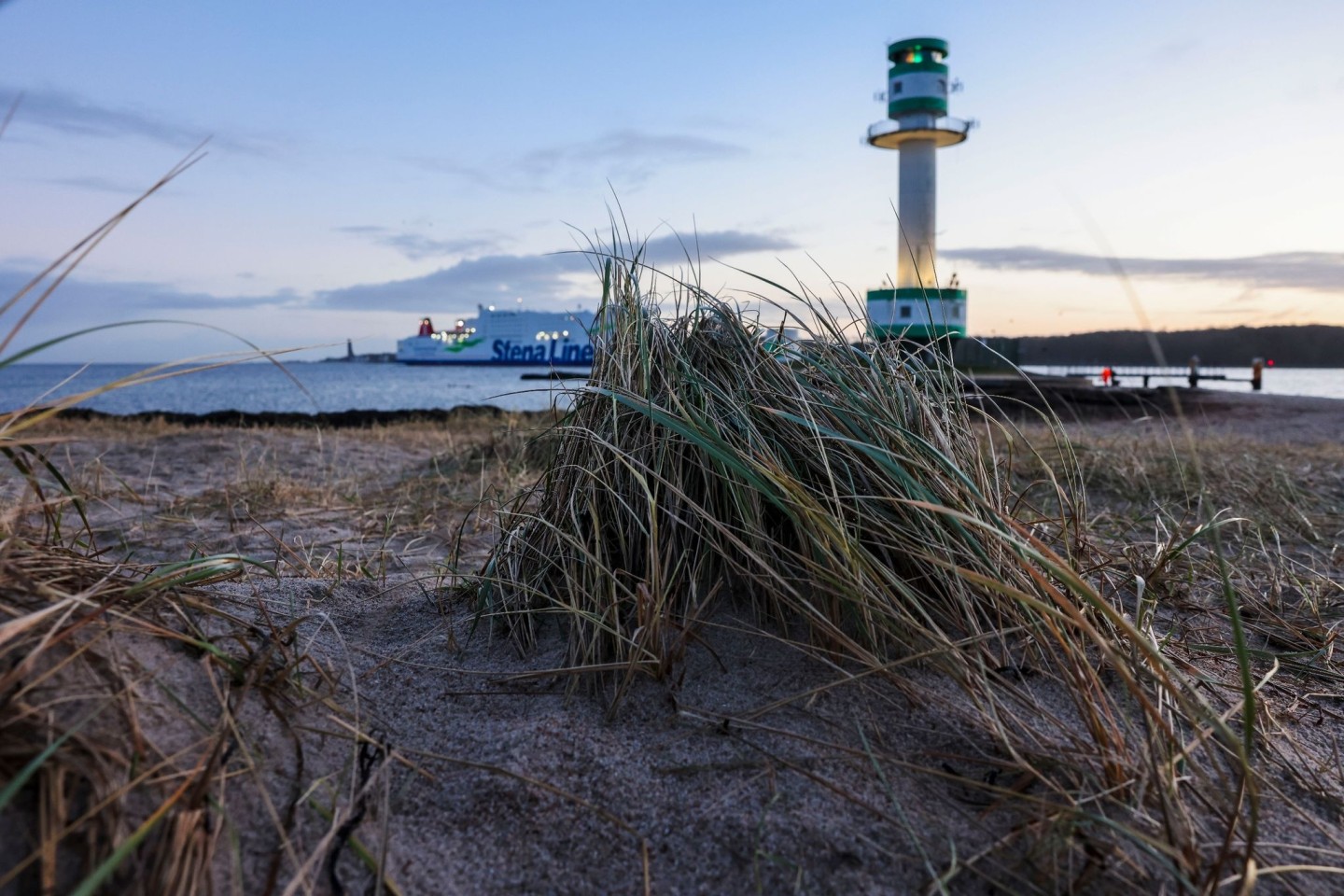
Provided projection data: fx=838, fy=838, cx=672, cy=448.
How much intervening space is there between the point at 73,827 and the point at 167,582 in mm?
527

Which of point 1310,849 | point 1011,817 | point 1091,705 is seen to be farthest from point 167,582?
point 1310,849

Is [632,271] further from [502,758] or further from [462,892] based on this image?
[462,892]

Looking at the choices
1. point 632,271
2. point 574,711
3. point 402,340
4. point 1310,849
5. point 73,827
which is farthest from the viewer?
point 402,340

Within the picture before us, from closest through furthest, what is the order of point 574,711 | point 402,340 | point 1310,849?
point 1310,849
point 574,711
point 402,340

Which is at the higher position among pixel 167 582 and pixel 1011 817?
pixel 167 582

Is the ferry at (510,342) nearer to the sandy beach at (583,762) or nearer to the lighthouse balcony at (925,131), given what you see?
the lighthouse balcony at (925,131)

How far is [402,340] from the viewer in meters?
79.9

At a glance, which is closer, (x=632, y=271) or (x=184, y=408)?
(x=632, y=271)

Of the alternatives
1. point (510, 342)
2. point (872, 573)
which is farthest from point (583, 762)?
point (510, 342)

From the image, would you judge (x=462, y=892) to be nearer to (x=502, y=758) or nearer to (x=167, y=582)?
(x=502, y=758)

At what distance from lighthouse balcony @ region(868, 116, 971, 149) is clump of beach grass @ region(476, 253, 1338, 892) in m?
29.1

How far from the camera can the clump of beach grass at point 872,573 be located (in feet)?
3.60

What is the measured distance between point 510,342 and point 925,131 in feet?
158

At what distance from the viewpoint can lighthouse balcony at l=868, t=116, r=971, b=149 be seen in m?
27.9
